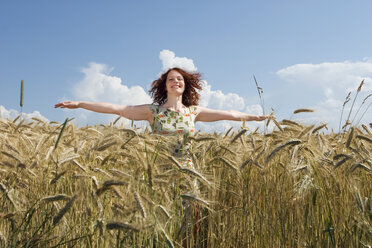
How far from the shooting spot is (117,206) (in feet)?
5.14

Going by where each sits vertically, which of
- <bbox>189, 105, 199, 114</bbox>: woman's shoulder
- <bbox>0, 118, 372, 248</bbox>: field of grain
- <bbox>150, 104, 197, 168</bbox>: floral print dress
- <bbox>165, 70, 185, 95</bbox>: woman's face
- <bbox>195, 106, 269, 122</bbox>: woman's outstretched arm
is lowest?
<bbox>0, 118, 372, 248</bbox>: field of grain

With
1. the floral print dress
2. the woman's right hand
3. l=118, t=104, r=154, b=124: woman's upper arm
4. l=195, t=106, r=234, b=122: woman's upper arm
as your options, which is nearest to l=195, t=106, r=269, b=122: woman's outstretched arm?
l=195, t=106, r=234, b=122: woman's upper arm

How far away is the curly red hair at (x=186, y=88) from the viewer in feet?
15.0

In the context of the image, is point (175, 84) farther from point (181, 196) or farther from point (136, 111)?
point (181, 196)

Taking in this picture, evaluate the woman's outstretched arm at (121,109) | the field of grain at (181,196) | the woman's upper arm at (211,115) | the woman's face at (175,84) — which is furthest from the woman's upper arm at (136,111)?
the field of grain at (181,196)

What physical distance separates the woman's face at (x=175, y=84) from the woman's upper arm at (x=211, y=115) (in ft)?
1.16

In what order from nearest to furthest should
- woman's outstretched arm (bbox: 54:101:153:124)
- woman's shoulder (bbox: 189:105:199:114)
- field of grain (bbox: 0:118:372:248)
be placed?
1. field of grain (bbox: 0:118:372:248)
2. woman's outstretched arm (bbox: 54:101:153:124)
3. woman's shoulder (bbox: 189:105:199:114)

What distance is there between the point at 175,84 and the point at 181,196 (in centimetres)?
248

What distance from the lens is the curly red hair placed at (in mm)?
4566

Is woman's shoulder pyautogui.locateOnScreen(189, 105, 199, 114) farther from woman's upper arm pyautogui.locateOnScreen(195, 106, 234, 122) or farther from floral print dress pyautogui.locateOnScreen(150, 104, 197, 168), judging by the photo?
floral print dress pyautogui.locateOnScreen(150, 104, 197, 168)

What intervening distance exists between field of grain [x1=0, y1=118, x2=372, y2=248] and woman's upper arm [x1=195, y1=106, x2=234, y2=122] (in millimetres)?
1606

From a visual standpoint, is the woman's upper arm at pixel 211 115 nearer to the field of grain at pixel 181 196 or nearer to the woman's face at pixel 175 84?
the woman's face at pixel 175 84

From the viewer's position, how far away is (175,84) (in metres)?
4.09

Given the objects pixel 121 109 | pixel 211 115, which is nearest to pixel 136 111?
pixel 121 109
